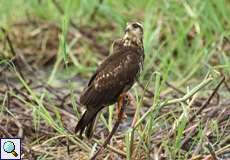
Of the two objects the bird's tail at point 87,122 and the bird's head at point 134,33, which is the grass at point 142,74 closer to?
the bird's tail at point 87,122

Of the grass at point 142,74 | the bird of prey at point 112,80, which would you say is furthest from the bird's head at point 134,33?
the grass at point 142,74

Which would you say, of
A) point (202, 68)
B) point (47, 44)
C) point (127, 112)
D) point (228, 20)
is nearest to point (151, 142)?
point (127, 112)

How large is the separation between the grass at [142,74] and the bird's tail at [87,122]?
8cm

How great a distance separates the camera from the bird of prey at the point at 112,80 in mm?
3332

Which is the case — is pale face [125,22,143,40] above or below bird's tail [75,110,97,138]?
above

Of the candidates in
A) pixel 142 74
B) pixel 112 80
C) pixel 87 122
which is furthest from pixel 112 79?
pixel 142 74

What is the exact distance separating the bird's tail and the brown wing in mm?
38

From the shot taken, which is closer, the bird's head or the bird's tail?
the bird's tail

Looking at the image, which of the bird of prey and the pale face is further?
the pale face

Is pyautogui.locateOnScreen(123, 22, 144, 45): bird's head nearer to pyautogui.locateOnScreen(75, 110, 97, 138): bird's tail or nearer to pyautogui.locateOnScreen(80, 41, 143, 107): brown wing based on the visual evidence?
pyautogui.locateOnScreen(80, 41, 143, 107): brown wing

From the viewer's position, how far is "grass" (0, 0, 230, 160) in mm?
3504

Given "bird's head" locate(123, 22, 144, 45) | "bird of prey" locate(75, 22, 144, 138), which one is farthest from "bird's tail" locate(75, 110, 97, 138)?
"bird's head" locate(123, 22, 144, 45)

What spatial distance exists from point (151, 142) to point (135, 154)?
27cm

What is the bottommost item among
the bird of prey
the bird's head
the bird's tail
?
the bird's tail
